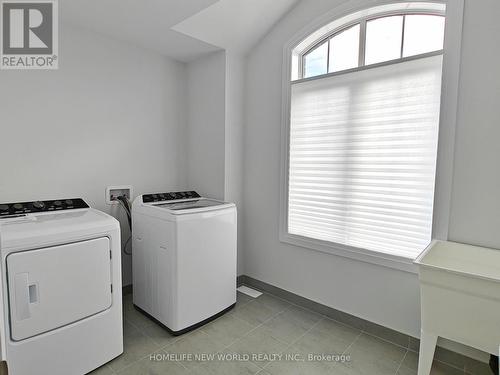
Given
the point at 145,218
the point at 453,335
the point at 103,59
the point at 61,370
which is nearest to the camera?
the point at 453,335

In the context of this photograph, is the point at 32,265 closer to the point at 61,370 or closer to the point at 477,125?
the point at 61,370

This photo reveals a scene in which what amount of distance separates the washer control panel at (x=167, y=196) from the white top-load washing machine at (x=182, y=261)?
0.7 inches

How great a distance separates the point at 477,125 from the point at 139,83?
2619 millimetres

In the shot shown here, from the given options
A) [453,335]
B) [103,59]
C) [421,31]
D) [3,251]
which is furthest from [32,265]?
[421,31]

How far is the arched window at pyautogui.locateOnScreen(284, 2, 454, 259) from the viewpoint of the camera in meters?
1.86

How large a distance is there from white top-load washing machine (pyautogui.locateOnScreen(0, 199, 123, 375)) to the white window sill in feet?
4.75

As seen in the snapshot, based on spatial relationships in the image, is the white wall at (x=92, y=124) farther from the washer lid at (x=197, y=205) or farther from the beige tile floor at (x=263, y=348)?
the beige tile floor at (x=263, y=348)

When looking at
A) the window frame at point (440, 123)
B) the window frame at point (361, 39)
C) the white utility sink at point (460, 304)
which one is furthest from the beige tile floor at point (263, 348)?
the window frame at point (361, 39)

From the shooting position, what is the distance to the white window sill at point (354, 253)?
6.31ft

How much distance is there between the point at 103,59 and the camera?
2.36 m

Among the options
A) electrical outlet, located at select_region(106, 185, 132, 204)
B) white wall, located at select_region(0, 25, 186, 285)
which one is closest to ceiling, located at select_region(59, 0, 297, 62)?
white wall, located at select_region(0, 25, 186, 285)

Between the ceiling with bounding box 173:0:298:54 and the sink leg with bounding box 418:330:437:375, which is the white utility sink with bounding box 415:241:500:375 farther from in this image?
the ceiling with bounding box 173:0:298:54

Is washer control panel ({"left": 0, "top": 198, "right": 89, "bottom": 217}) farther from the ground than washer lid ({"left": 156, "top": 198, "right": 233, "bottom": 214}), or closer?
farther from the ground

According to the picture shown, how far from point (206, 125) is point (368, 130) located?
151 centimetres
